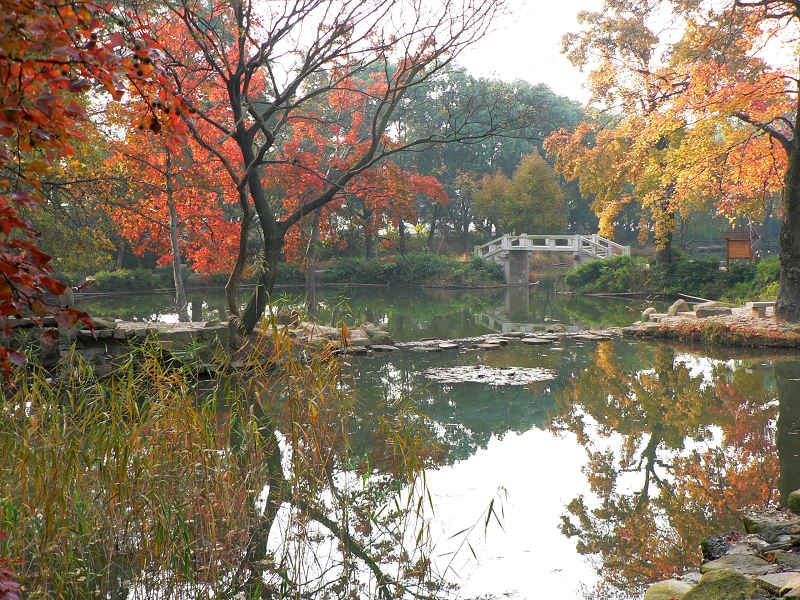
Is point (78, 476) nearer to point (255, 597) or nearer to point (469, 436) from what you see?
point (255, 597)

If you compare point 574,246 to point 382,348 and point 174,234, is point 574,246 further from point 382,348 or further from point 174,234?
point 174,234

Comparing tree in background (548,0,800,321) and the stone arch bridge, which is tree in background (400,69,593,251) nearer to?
the stone arch bridge

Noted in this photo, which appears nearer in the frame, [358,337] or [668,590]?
[668,590]

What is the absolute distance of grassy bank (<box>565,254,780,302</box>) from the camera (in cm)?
1661

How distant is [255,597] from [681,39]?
18521mm

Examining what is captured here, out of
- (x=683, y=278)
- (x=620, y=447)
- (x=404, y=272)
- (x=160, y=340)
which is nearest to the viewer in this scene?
(x=620, y=447)

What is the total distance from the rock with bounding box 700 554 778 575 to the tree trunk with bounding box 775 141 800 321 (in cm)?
870

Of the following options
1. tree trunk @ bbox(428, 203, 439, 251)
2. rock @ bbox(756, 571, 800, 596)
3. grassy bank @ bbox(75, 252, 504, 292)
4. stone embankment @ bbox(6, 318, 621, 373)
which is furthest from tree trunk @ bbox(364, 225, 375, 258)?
rock @ bbox(756, 571, 800, 596)

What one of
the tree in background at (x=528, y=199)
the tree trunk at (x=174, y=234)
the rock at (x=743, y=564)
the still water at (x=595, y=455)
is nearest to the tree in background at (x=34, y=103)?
the still water at (x=595, y=455)

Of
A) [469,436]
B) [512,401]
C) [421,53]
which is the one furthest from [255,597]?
[421,53]

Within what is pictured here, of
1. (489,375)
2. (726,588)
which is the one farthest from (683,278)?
(726,588)

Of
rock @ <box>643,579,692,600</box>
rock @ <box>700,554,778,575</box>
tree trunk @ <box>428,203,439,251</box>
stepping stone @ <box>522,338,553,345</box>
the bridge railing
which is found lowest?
rock @ <box>643,579,692,600</box>

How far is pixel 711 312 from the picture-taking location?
12.4 m

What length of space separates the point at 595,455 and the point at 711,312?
8598 mm
